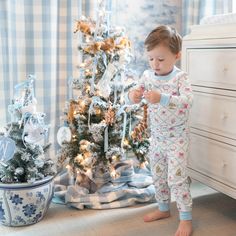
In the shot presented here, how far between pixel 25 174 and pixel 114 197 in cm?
52

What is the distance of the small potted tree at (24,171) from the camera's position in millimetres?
1782

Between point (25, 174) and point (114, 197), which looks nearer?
point (25, 174)

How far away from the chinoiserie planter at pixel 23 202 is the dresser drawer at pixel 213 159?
2.51 feet

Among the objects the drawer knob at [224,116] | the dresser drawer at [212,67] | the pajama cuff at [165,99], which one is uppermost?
the dresser drawer at [212,67]

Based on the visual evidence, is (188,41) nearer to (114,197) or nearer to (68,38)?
(68,38)

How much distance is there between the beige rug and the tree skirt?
4cm

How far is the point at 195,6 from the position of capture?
8.76 feet

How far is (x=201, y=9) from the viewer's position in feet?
8.70

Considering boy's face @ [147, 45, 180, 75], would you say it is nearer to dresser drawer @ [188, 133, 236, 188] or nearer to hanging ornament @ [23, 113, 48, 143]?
dresser drawer @ [188, 133, 236, 188]

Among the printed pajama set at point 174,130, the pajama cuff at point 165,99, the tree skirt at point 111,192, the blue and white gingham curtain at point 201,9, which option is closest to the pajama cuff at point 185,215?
the printed pajama set at point 174,130

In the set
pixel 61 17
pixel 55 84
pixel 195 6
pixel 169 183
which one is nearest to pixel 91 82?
pixel 55 84

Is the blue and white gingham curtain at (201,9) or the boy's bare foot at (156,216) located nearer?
the boy's bare foot at (156,216)

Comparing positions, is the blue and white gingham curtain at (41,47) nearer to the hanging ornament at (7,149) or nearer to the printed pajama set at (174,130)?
the hanging ornament at (7,149)

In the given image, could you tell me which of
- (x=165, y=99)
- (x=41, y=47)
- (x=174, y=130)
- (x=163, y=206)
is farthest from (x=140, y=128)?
(x=41, y=47)
